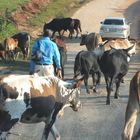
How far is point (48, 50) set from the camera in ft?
41.9

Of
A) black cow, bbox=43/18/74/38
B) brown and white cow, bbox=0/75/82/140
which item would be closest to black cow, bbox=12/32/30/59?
black cow, bbox=43/18/74/38

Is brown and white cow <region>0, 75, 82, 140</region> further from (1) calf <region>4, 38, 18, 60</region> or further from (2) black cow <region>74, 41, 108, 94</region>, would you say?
(1) calf <region>4, 38, 18, 60</region>

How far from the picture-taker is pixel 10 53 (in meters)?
24.0

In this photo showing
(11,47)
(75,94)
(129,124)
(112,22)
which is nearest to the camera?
(129,124)

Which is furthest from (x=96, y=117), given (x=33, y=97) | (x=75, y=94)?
(x=33, y=97)

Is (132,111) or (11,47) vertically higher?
(11,47)

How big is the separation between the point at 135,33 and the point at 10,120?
26291mm

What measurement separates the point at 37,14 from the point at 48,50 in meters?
27.6

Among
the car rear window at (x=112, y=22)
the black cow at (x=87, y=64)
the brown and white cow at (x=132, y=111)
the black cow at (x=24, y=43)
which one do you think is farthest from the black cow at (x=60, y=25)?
the brown and white cow at (x=132, y=111)

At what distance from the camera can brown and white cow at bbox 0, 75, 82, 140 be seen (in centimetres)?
999

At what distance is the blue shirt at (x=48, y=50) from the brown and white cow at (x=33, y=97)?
1793mm

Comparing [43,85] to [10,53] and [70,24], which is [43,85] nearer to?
[10,53]

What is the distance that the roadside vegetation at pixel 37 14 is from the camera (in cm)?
3130

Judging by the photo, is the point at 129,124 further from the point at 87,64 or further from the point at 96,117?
the point at 87,64
